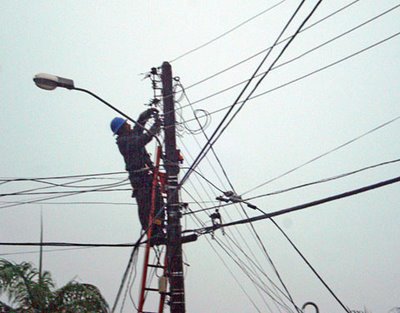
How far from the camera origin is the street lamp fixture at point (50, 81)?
584 cm

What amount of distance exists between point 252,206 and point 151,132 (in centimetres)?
204

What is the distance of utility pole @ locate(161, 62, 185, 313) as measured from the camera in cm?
630

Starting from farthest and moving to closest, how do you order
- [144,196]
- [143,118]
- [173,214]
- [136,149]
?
[143,118], [136,149], [144,196], [173,214]

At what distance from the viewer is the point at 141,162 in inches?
300

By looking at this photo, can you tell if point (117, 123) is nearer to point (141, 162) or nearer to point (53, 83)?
point (141, 162)

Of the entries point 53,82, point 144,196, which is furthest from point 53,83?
point 144,196

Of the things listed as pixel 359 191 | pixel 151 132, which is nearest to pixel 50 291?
pixel 151 132

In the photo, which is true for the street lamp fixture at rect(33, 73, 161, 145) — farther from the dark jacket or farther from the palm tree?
the palm tree

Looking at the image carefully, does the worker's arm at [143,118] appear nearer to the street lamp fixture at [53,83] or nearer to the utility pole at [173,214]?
the utility pole at [173,214]

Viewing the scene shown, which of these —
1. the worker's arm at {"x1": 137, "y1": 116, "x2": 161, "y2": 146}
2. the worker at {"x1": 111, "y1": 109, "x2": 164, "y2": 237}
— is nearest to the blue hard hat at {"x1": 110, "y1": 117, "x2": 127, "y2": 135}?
the worker at {"x1": 111, "y1": 109, "x2": 164, "y2": 237}

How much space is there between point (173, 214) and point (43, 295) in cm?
276

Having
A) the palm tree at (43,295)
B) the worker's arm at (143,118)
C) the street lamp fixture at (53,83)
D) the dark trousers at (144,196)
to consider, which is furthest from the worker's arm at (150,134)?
the palm tree at (43,295)

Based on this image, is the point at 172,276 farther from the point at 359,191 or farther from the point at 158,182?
the point at 359,191

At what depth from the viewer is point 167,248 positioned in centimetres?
662
